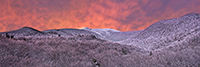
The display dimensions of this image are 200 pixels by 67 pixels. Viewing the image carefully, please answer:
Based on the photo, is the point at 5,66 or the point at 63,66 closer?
the point at 5,66

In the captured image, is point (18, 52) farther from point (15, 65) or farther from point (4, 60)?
point (15, 65)

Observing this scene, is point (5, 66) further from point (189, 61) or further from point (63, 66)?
point (189, 61)

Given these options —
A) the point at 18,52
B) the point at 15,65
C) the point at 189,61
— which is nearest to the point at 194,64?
the point at 189,61

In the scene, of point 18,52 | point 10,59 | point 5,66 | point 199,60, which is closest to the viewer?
point 5,66

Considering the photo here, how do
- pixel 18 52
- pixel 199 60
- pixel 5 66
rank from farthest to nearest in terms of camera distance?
pixel 18 52 < pixel 199 60 < pixel 5 66

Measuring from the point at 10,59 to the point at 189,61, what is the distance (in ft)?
33.1

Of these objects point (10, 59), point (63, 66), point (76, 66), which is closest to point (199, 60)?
point (76, 66)

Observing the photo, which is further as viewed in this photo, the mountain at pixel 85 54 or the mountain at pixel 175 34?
the mountain at pixel 175 34

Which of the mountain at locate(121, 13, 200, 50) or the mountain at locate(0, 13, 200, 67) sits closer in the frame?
the mountain at locate(0, 13, 200, 67)

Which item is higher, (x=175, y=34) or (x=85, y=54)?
(x=175, y=34)

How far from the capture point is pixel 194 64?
5.05 m

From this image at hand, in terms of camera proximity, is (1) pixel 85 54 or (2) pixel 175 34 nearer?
(1) pixel 85 54

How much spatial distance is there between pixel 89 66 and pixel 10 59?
454 cm

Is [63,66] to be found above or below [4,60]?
below
